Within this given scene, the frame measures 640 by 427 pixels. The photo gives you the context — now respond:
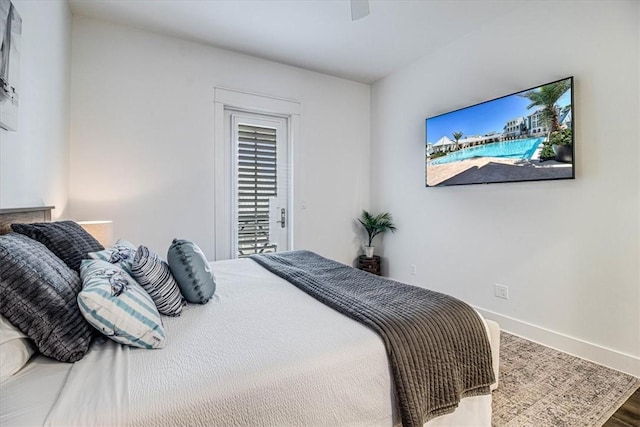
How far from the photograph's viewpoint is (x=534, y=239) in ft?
8.38

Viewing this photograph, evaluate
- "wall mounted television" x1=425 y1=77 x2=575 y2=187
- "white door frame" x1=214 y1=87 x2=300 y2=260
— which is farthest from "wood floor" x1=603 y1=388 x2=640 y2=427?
"white door frame" x1=214 y1=87 x2=300 y2=260

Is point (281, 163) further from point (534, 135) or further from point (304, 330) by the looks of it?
point (304, 330)

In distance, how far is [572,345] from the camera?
232cm

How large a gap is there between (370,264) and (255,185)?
1.81 m

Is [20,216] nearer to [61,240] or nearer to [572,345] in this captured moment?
[61,240]

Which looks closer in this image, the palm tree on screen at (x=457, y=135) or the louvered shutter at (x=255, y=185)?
the palm tree on screen at (x=457, y=135)

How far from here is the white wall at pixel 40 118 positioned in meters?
1.58

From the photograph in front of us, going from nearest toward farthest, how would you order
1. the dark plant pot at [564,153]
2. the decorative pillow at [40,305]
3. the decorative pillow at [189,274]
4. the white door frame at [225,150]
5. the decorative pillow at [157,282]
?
the decorative pillow at [40,305] < the decorative pillow at [157,282] < the decorative pillow at [189,274] < the dark plant pot at [564,153] < the white door frame at [225,150]

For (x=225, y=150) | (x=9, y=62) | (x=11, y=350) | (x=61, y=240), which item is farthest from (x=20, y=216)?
(x=225, y=150)

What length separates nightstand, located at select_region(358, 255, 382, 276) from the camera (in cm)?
405

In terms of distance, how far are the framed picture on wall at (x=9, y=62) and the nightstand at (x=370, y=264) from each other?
3505 mm

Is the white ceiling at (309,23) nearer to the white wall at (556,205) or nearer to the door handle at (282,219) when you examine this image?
the white wall at (556,205)

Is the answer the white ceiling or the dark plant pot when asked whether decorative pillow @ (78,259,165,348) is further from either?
the dark plant pot

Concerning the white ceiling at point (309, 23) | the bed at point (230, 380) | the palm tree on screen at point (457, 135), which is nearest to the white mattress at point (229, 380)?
the bed at point (230, 380)
